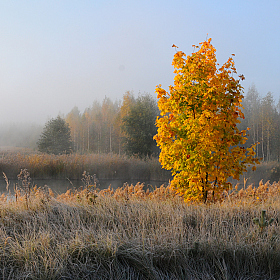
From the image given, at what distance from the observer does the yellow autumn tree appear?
511 cm

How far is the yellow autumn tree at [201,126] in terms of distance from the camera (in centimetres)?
511

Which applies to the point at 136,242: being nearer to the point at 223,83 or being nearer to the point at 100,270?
the point at 100,270

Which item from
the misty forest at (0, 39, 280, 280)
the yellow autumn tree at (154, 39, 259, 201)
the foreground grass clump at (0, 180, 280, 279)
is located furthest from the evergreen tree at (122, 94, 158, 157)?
the foreground grass clump at (0, 180, 280, 279)

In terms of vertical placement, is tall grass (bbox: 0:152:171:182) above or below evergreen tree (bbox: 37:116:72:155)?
below

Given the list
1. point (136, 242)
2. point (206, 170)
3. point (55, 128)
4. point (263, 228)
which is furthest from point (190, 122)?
point (55, 128)

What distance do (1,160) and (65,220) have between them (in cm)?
1463

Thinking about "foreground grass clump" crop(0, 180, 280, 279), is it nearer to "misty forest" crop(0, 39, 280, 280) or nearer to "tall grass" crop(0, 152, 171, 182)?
"misty forest" crop(0, 39, 280, 280)

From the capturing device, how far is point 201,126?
16.7 ft

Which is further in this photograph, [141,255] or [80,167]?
[80,167]

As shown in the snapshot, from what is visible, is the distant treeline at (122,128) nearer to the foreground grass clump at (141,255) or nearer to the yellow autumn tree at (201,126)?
the yellow autumn tree at (201,126)

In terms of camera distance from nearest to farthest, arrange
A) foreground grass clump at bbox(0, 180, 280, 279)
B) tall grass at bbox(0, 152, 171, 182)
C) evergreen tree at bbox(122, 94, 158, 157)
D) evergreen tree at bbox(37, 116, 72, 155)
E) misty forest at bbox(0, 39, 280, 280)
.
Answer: foreground grass clump at bbox(0, 180, 280, 279) < misty forest at bbox(0, 39, 280, 280) < tall grass at bbox(0, 152, 171, 182) < evergreen tree at bbox(122, 94, 158, 157) < evergreen tree at bbox(37, 116, 72, 155)

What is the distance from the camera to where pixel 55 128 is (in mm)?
27156

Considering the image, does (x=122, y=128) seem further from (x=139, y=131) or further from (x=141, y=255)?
(x=141, y=255)

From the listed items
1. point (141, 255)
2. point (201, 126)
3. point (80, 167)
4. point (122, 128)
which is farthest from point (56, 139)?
point (141, 255)
